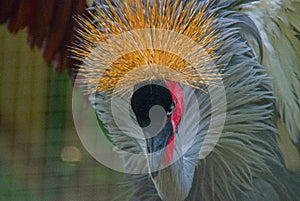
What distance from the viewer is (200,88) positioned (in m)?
1.49

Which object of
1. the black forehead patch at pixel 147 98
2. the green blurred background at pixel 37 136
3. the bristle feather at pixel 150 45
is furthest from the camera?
the green blurred background at pixel 37 136

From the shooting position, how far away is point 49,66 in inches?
76.5

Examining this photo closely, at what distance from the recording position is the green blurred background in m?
1.90

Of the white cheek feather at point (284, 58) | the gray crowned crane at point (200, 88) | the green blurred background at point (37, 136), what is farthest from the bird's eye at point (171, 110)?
the green blurred background at point (37, 136)

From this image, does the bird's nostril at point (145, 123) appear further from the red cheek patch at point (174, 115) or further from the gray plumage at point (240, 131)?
the gray plumage at point (240, 131)

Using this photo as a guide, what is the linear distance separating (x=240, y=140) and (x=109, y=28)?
480 mm

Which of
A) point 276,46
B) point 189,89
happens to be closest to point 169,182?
point 189,89

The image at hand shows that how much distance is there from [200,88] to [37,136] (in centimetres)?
69

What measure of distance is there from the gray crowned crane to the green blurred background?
5.8 inches

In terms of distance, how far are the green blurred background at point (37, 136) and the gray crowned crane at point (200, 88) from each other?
146 millimetres

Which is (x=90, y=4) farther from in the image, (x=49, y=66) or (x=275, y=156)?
(x=275, y=156)

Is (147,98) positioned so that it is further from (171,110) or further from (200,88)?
(200,88)

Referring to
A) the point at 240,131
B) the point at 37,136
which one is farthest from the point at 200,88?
the point at 37,136

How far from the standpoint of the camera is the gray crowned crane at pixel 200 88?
1.35 m
